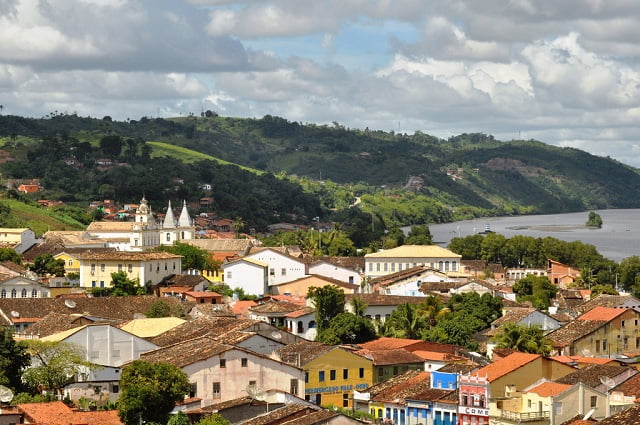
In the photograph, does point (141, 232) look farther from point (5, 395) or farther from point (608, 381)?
point (608, 381)

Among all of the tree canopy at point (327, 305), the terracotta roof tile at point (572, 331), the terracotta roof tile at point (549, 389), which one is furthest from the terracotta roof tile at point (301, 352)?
the terracotta roof tile at point (572, 331)

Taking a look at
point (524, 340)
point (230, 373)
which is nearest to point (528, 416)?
point (230, 373)

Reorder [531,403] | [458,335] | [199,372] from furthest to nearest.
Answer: [458,335] < [199,372] < [531,403]

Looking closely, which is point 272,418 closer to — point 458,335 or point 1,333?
point 1,333

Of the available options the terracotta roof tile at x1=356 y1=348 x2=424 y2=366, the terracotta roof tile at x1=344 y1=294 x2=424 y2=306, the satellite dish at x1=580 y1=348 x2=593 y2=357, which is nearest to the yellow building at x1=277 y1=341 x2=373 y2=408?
the terracotta roof tile at x1=356 y1=348 x2=424 y2=366

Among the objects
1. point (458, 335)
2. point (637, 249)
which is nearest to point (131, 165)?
point (637, 249)
